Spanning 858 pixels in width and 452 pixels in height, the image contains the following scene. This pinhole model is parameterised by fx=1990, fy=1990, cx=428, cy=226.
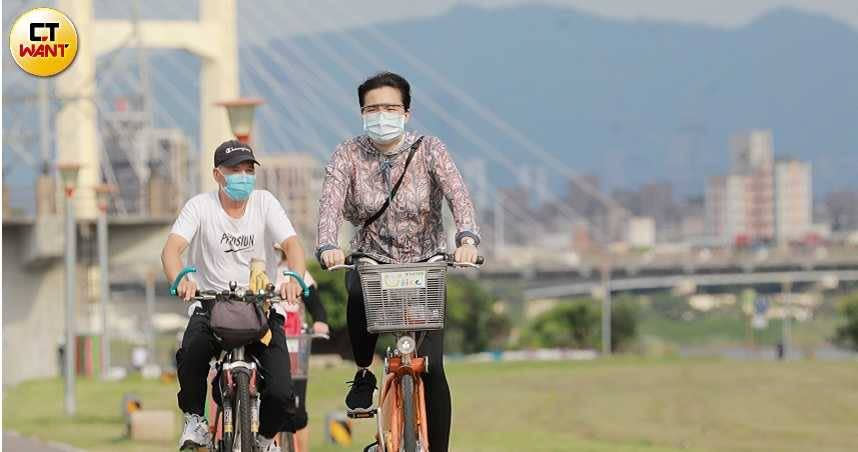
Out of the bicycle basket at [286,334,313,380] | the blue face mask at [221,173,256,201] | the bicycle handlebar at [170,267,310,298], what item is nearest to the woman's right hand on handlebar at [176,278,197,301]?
the bicycle handlebar at [170,267,310,298]

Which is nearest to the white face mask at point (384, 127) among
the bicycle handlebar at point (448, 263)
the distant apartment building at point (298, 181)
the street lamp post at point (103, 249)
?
the bicycle handlebar at point (448, 263)

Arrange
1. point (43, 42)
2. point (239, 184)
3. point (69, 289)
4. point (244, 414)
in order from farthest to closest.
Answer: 1. point (69, 289)
2. point (43, 42)
3. point (239, 184)
4. point (244, 414)

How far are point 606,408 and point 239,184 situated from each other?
24.2 m

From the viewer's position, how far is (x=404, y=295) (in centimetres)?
Answer: 682

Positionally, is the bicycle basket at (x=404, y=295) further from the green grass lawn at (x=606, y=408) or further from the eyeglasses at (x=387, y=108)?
the green grass lawn at (x=606, y=408)

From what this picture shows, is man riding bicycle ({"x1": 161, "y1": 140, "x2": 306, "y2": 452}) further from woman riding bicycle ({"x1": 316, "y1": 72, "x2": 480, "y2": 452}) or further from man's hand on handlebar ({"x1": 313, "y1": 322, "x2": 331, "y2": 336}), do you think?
man's hand on handlebar ({"x1": 313, "y1": 322, "x2": 331, "y2": 336})

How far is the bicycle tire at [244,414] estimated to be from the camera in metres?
7.63

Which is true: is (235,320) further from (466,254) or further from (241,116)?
(241,116)

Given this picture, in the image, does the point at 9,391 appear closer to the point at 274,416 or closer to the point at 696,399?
the point at 696,399

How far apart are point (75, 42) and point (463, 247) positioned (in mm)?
5736

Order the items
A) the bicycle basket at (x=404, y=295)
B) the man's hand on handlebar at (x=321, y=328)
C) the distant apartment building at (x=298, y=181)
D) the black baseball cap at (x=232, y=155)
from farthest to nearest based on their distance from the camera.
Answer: the distant apartment building at (x=298, y=181), the man's hand on handlebar at (x=321, y=328), the black baseball cap at (x=232, y=155), the bicycle basket at (x=404, y=295)

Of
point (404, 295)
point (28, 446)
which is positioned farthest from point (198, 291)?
point (28, 446)

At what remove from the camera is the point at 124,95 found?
71.8 m

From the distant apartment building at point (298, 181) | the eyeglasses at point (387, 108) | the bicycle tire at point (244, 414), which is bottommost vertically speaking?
the bicycle tire at point (244, 414)
